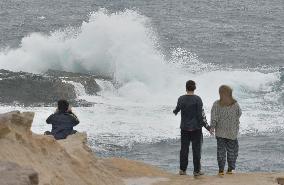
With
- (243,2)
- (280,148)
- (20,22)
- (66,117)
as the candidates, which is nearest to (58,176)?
(66,117)

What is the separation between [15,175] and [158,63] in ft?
88.8

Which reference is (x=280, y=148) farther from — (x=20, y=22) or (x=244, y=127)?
(x=20, y=22)

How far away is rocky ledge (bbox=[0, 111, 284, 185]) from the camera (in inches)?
258

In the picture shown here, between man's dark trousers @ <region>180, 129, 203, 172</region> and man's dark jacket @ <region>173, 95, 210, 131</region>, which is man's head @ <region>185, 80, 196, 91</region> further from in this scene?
man's dark trousers @ <region>180, 129, 203, 172</region>

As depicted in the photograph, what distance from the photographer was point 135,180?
948 centimetres

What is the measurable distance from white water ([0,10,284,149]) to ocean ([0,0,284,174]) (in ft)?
0.14

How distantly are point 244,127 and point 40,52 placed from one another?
A: 15201 millimetres

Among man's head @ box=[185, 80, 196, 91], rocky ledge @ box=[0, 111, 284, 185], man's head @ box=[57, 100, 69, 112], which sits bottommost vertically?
rocky ledge @ box=[0, 111, 284, 185]

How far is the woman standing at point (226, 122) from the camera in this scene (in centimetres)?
925

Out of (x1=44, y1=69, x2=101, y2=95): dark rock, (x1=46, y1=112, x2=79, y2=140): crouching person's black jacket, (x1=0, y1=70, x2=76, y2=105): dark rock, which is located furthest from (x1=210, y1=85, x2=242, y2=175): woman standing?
(x1=44, y1=69, x2=101, y2=95): dark rock

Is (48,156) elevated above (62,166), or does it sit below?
above

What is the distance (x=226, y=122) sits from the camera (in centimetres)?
934

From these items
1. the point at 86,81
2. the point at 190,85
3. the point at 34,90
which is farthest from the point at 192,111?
the point at 86,81

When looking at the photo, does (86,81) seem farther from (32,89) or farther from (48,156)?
(48,156)
